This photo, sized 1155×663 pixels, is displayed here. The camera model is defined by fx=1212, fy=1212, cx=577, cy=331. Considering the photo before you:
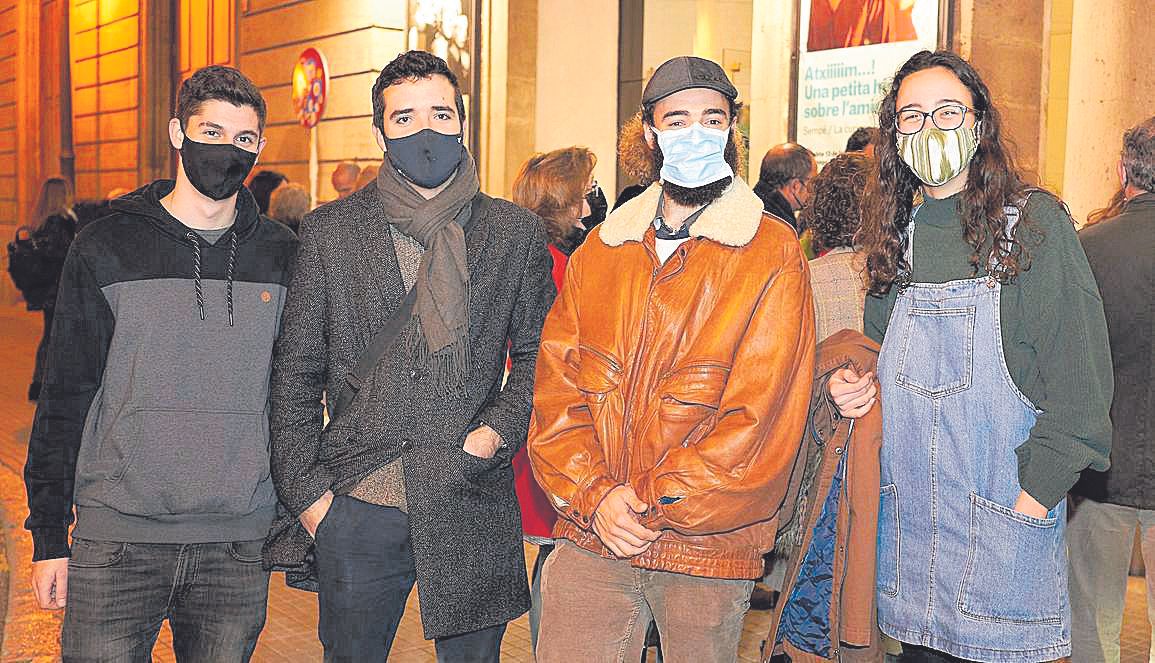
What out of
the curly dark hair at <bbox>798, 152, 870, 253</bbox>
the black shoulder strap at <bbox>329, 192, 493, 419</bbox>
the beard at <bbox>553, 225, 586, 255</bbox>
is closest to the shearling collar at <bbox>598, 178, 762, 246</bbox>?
the black shoulder strap at <bbox>329, 192, 493, 419</bbox>

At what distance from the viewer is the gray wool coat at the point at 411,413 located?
3264mm

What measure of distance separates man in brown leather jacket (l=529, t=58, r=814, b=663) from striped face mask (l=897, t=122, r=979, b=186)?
39 centimetres

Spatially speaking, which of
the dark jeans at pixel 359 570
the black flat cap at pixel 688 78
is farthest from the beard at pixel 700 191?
the dark jeans at pixel 359 570

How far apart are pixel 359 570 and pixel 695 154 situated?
1436 millimetres

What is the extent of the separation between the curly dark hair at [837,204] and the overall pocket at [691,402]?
5.83 ft

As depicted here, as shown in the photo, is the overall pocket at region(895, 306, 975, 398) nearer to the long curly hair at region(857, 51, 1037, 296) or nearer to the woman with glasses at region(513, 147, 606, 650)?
the long curly hair at region(857, 51, 1037, 296)

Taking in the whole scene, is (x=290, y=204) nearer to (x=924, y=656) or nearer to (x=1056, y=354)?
(x=924, y=656)

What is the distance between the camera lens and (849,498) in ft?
10.3

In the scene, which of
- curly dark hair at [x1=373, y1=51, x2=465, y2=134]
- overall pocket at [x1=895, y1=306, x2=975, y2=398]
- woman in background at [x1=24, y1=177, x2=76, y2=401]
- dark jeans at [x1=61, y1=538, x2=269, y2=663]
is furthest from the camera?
Answer: woman in background at [x1=24, y1=177, x2=76, y2=401]

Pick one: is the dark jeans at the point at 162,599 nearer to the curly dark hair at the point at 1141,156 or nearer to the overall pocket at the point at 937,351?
the overall pocket at the point at 937,351

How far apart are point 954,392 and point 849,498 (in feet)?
1.26

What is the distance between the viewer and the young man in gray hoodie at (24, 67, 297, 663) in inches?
126

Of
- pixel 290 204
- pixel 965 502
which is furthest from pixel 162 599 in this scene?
pixel 290 204

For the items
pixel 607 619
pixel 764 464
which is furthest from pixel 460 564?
pixel 764 464
